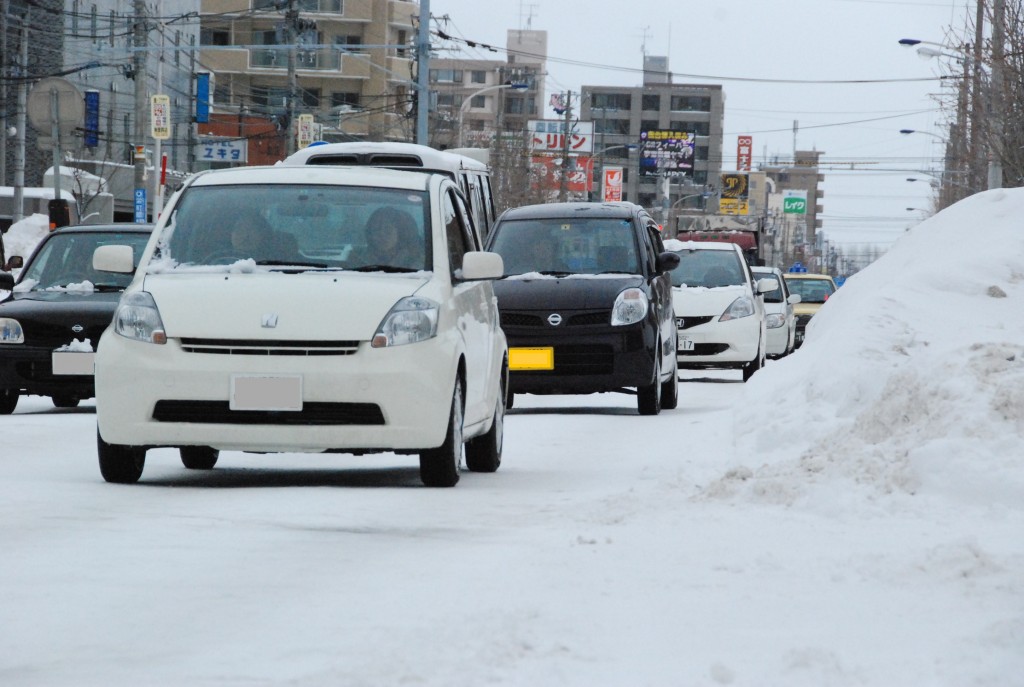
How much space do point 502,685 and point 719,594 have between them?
153 centimetres

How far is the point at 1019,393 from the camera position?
8445 mm

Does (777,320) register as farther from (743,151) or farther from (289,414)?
(743,151)

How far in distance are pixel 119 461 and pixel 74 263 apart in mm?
7306

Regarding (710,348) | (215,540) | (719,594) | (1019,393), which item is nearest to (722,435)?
(1019,393)

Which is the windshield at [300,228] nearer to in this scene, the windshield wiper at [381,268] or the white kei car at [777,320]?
the windshield wiper at [381,268]

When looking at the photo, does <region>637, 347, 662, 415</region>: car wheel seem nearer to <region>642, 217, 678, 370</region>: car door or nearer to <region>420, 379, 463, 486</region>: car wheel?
<region>642, 217, 678, 370</region>: car door

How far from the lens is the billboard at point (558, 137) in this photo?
101 metres

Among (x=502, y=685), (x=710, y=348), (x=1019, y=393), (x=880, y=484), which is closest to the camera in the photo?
(x=502, y=685)

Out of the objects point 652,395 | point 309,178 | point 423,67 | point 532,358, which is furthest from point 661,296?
point 423,67

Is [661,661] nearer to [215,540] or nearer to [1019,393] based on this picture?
[215,540]

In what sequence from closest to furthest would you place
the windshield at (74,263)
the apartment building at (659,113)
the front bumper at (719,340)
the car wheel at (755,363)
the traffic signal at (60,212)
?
the windshield at (74,263), the front bumper at (719,340), the car wheel at (755,363), the traffic signal at (60,212), the apartment building at (659,113)

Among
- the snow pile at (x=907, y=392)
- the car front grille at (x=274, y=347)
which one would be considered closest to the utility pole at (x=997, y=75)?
the snow pile at (x=907, y=392)

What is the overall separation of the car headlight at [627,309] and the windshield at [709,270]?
6298mm

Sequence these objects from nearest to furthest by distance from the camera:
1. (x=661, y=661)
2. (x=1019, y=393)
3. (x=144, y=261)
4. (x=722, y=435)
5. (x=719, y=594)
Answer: (x=661, y=661), (x=719, y=594), (x=1019, y=393), (x=144, y=261), (x=722, y=435)
